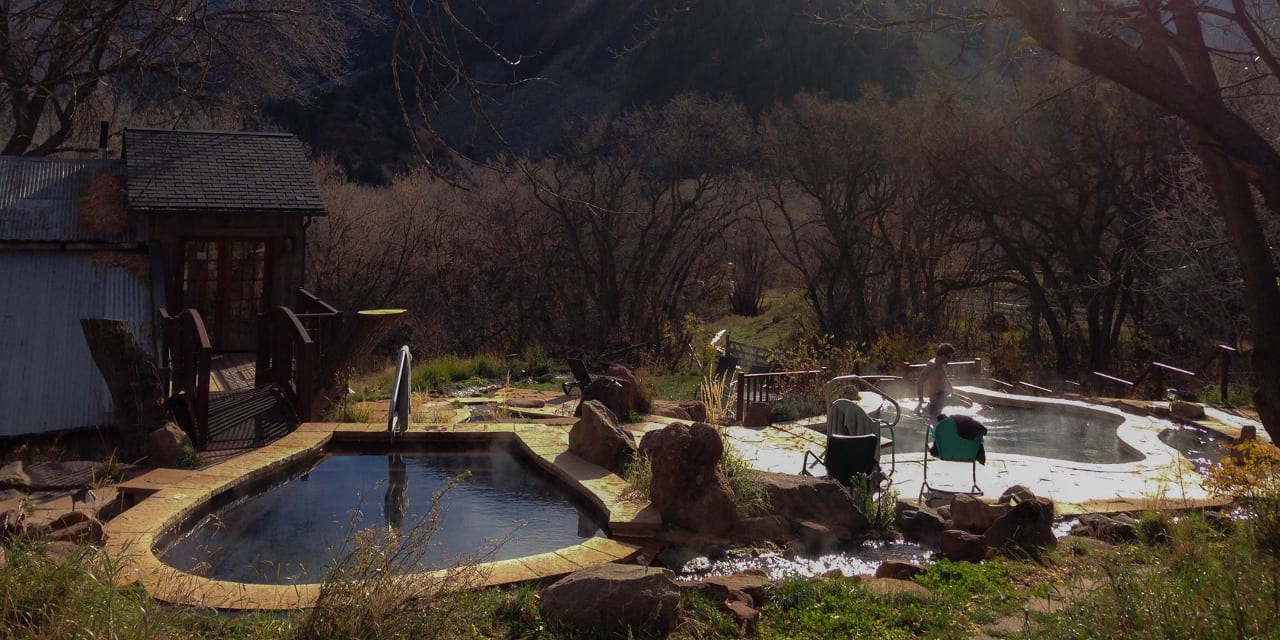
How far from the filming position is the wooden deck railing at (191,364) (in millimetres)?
9000

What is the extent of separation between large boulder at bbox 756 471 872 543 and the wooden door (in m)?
9.98

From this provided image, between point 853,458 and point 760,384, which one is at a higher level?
point 853,458

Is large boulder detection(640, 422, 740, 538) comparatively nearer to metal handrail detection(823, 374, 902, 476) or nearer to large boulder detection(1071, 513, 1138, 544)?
metal handrail detection(823, 374, 902, 476)

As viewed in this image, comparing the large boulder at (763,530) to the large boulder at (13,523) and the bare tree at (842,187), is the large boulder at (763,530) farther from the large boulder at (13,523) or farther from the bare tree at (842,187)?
the bare tree at (842,187)

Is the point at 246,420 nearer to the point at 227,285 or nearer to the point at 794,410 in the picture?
the point at 227,285

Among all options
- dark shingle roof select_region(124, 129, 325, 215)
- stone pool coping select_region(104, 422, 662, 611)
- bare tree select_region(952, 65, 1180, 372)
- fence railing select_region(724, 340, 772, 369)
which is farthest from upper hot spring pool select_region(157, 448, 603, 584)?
bare tree select_region(952, 65, 1180, 372)

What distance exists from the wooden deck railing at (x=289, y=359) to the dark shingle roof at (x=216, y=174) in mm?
2608

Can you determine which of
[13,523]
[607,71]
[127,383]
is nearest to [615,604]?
[13,523]

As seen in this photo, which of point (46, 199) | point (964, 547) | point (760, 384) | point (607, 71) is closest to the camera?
point (964, 547)

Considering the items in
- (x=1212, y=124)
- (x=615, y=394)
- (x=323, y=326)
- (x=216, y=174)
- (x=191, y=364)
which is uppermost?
(x=216, y=174)

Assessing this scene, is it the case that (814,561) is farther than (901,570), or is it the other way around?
(814,561)

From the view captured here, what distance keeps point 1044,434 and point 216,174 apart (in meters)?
11.5

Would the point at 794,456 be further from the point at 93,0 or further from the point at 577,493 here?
the point at 93,0

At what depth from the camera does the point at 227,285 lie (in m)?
14.5
